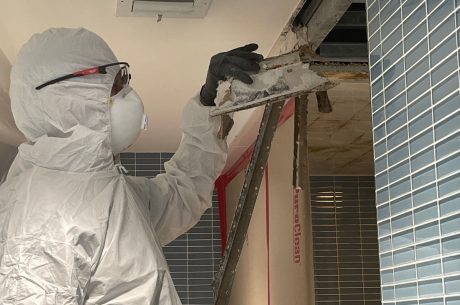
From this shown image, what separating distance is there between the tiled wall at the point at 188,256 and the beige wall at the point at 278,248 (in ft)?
0.99

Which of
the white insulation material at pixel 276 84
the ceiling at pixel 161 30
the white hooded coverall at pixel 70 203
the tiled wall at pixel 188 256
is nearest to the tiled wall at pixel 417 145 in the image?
the white insulation material at pixel 276 84

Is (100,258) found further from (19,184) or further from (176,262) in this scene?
(176,262)

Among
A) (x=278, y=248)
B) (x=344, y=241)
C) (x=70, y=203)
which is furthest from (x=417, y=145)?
(x=344, y=241)

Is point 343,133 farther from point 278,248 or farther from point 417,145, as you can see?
point 417,145

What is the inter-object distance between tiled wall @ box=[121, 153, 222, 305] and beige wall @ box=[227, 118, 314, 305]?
11.9 inches

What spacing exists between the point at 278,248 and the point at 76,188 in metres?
1.58

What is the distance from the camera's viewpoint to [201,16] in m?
2.36

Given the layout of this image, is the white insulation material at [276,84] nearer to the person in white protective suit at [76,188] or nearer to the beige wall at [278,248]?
the person in white protective suit at [76,188]

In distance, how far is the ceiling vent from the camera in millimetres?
2217

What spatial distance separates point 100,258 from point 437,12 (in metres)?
1.01

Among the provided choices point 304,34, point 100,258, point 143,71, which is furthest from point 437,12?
point 143,71

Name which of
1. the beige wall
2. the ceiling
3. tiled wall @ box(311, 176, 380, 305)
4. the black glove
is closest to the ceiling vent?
the ceiling

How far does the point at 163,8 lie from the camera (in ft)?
7.35

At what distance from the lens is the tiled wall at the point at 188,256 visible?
462 centimetres
